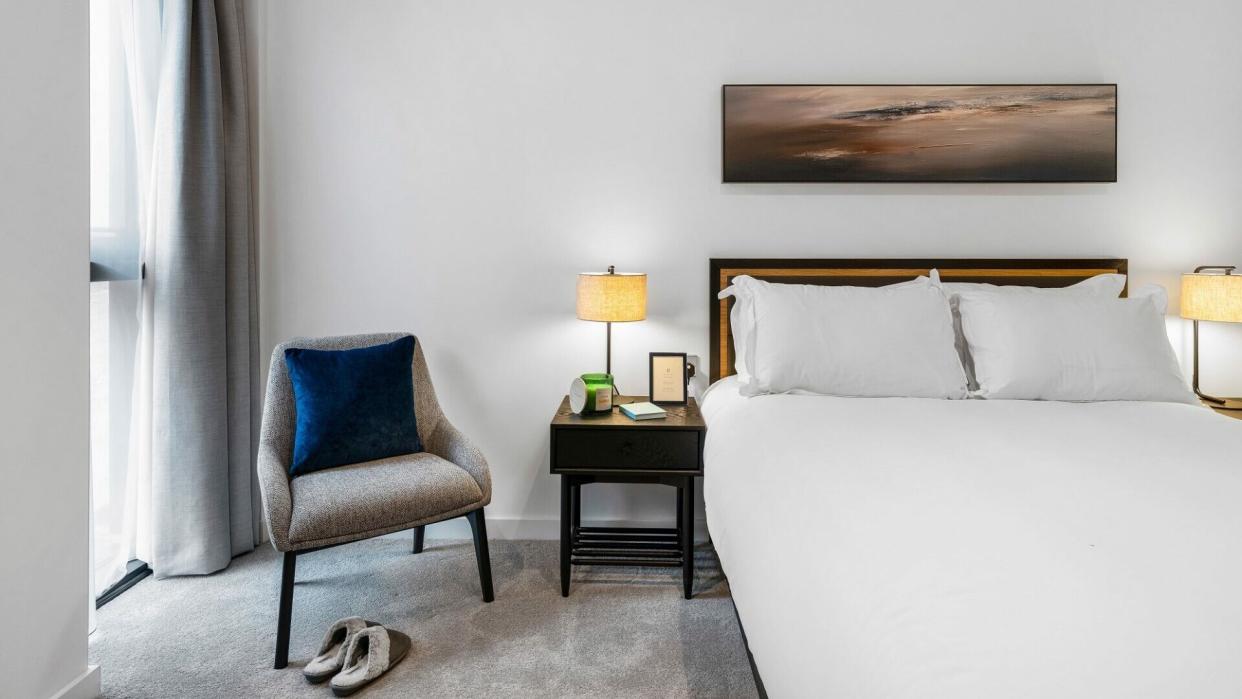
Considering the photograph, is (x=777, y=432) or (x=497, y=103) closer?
(x=777, y=432)

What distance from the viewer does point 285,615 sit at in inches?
79.9

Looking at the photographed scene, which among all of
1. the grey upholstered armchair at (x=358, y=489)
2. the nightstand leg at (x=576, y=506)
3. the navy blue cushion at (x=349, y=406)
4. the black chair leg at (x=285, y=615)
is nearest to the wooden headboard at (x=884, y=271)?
the nightstand leg at (x=576, y=506)

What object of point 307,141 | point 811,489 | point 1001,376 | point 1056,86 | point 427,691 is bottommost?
point 427,691

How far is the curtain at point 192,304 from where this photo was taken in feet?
8.14

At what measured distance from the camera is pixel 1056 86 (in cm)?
290

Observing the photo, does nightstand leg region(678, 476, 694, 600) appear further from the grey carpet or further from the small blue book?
the small blue book

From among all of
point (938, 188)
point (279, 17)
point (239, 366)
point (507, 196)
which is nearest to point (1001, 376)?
point (938, 188)

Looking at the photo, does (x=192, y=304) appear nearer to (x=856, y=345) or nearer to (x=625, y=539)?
(x=625, y=539)

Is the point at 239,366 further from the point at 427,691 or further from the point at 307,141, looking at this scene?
the point at 427,691

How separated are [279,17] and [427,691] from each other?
8.85 feet

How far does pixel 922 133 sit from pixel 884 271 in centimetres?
59

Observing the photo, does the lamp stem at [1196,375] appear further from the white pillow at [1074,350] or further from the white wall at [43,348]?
the white wall at [43,348]

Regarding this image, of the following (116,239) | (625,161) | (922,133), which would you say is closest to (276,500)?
(116,239)

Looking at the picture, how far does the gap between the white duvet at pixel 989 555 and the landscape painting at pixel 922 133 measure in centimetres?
128
